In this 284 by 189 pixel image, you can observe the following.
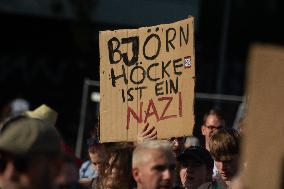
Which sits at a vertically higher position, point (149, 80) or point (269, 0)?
point (269, 0)

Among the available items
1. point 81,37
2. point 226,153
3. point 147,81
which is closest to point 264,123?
point 226,153

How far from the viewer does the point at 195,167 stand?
7023 millimetres

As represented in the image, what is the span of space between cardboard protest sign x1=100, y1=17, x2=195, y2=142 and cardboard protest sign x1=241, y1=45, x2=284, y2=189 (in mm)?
2842

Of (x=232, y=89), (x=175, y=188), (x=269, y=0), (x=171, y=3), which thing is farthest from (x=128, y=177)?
(x=269, y=0)

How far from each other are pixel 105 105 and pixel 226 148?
3.15 ft

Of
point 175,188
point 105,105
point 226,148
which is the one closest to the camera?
point 175,188

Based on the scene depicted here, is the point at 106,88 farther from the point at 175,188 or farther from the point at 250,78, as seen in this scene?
the point at 250,78

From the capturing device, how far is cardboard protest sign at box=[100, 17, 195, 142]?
7160 mm

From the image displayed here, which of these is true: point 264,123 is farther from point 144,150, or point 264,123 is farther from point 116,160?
point 116,160

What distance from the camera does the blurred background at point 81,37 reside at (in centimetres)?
2515

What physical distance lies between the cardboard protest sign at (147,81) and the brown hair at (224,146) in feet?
0.79

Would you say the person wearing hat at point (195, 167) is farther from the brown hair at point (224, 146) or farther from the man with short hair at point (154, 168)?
the man with short hair at point (154, 168)

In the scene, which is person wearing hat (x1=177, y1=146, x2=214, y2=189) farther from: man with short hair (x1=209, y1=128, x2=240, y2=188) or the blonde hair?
the blonde hair

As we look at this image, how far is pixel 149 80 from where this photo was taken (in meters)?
7.49
